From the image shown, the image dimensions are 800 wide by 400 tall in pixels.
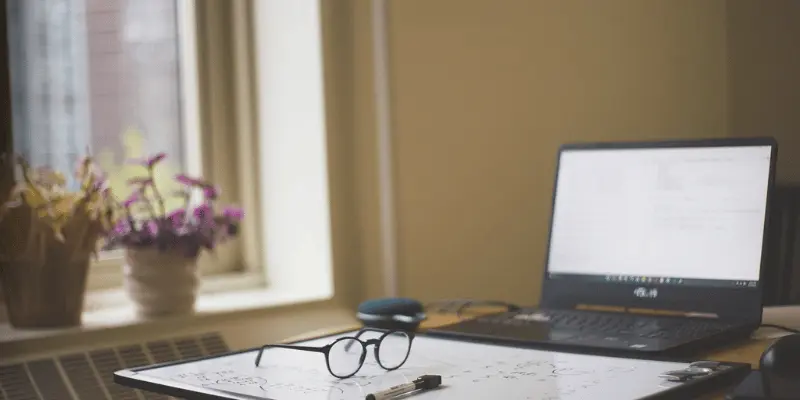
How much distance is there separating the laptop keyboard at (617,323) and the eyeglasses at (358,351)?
23cm

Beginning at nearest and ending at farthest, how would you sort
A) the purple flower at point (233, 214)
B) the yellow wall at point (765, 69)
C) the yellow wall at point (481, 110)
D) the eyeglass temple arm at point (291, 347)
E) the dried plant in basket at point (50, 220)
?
1. the eyeglass temple arm at point (291, 347)
2. the dried plant in basket at point (50, 220)
3. the yellow wall at point (765, 69)
4. the purple flower at point (233, 214)
5. the yellow wall at point (481, 110)

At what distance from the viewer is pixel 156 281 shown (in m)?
1.90

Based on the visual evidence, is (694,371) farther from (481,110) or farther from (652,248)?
(481,110)

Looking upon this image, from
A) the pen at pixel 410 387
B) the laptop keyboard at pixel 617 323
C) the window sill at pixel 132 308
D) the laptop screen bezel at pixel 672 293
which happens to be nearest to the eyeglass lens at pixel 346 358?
the pen at pixel 410 387

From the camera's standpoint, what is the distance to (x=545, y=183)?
217 centimetres

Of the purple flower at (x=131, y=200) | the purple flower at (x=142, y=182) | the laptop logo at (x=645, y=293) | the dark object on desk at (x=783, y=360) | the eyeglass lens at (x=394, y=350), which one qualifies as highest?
the purple flower at (x=142, y=182)

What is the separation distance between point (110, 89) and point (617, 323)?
119 cm

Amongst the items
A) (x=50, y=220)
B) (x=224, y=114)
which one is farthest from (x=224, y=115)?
(x=50, y=220)

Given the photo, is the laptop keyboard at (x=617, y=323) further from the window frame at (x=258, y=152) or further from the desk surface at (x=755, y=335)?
the window frame at (x=258, y=152)

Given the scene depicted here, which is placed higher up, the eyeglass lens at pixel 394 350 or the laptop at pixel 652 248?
the laptop at pixel 652 248

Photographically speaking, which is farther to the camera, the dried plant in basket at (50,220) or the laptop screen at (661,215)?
the dried plant in basket at (50,220)

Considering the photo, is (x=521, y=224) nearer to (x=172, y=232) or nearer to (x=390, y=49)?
(x=390, y=49)

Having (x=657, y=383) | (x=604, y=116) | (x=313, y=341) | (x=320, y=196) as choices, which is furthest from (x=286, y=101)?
(x=657, y=383)

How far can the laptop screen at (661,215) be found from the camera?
5.07 ft
